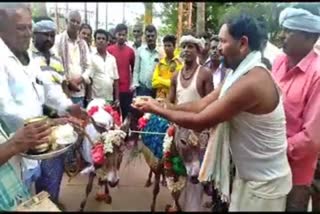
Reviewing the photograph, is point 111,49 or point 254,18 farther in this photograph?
point 111,49

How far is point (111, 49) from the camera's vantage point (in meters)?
6.67

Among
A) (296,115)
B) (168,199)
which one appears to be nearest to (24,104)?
(296,115)

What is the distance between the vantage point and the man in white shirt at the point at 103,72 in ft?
18.6

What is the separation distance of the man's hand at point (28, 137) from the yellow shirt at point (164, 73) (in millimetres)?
3458

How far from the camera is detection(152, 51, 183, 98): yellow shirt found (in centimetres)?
550

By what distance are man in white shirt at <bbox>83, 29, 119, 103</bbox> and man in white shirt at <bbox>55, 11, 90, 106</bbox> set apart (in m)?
0.23

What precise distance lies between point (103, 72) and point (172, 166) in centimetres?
229

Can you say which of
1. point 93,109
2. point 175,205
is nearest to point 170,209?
point 175,205

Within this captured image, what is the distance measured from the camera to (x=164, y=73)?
5.64 metres

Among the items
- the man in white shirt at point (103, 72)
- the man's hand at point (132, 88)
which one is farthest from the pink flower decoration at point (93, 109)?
the man's hand at point (132, 88)

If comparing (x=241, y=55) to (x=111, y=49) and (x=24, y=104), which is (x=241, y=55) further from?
(x=111, y=49)

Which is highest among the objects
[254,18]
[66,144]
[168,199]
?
[254,18]

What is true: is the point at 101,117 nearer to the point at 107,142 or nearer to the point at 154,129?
the point at 107,142

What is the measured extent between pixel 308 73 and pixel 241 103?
1.84ft
